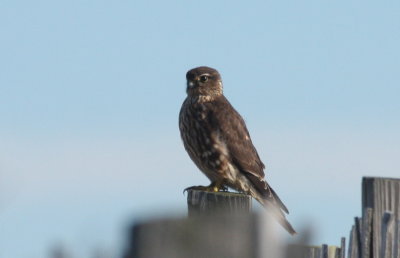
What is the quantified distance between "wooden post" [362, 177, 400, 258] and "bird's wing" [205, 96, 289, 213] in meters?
4.24

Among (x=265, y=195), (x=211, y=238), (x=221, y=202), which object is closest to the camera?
(x=211, y=238)

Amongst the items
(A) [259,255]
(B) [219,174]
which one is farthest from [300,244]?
(B) [219,174]

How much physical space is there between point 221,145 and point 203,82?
0.85 meters

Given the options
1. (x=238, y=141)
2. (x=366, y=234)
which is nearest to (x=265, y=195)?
(x=238, y=141)

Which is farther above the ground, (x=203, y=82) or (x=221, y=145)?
(x=203, y=82)

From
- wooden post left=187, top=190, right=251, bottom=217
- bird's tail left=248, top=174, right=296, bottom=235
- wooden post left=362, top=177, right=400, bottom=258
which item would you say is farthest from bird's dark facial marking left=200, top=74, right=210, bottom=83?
wooden post left=362, top=177, right=400, bottom=258

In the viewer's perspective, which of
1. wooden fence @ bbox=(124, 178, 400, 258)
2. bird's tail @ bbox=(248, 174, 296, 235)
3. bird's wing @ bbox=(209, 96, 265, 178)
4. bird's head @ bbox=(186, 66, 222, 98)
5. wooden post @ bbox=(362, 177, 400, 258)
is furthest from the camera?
bird's head @ bbox=(186, 66, 222, 98)

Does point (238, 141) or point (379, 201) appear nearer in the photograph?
point (379, 201)

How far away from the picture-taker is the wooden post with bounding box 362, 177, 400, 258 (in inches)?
114

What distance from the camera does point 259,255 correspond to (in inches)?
88.6

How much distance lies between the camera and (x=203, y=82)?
8258 millimetres

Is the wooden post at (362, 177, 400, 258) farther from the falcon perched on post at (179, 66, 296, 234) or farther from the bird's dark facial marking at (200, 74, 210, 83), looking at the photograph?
the bird's dark facial marking at (200, 74, 210, 83)

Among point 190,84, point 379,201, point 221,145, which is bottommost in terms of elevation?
point 379,201

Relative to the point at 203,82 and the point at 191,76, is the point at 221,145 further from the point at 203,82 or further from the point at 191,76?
the point at 191,76
